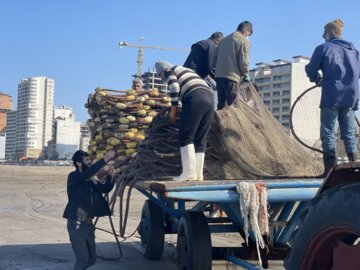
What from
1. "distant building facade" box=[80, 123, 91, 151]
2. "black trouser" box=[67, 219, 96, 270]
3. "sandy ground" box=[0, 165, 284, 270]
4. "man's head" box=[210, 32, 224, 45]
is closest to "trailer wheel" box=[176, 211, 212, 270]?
"sandy ground" box=[0, 165, 284, 270]

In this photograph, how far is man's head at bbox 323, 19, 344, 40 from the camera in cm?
588

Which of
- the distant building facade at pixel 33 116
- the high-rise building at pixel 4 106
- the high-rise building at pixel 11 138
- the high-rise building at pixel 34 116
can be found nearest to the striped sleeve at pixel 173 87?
the distant building facade at pixel 33 116

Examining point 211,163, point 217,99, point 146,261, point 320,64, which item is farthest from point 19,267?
point 320,64

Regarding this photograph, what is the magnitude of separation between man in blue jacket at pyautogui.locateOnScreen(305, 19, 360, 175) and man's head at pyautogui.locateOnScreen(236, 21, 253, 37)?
188 cm

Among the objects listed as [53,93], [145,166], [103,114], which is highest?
[53,93]

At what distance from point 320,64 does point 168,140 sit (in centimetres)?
225

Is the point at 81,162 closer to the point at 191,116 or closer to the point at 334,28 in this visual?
the point at 191,116

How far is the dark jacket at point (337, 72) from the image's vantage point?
18.6ft

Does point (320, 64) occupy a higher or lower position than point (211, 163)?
higher

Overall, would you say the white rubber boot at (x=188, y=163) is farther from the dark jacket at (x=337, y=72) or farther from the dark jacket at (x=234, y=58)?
the dark jacket at (x=234, y=58)

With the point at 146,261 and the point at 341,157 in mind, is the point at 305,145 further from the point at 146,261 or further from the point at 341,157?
the point at 146,261

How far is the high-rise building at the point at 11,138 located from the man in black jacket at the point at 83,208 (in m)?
87.1

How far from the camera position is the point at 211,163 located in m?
6.84

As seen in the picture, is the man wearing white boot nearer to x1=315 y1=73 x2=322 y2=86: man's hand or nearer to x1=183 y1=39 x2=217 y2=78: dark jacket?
x1=315 y1=73 x2=322 y2=86: man's hand
